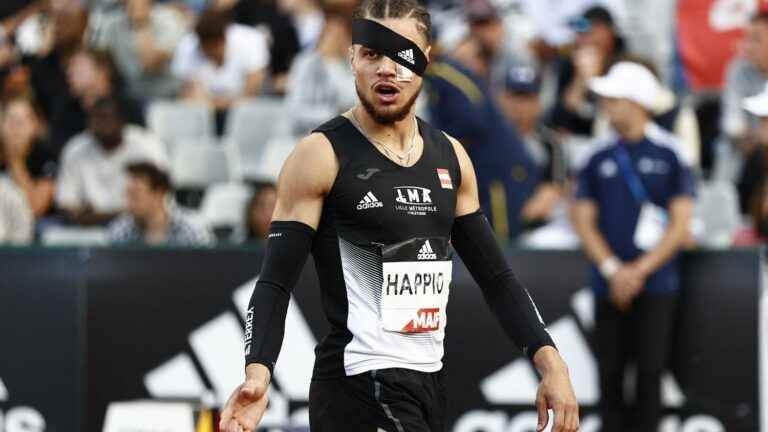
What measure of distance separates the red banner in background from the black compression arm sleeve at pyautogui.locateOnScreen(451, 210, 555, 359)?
7.31 meters

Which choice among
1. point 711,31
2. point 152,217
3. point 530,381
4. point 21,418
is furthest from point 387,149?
point 711,31

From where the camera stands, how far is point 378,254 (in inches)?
196

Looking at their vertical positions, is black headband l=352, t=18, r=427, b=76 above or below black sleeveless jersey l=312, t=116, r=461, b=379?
above

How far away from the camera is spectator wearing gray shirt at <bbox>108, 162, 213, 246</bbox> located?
33.4 ft

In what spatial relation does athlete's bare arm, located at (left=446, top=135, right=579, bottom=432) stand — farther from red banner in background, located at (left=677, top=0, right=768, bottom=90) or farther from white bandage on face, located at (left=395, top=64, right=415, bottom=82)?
red banner in background, located at (left=677, top=0, right=768, bottom=90)

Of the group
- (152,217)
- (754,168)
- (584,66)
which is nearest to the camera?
(152,217)

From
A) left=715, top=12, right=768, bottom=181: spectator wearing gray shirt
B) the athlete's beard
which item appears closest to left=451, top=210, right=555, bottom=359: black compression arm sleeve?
the athlete's beard

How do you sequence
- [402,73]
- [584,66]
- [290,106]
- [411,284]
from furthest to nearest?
[584,66], [290,106], [411,284], [402,73]

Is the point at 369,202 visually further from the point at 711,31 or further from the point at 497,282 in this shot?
the point at 711,31

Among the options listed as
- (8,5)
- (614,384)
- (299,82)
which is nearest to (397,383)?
(614,384)

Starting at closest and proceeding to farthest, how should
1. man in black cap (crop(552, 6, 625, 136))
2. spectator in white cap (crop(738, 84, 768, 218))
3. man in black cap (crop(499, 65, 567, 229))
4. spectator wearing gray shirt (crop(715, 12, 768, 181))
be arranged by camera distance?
1. spectator in white cap (crop(738, 84, 768, 218))
2. spectator wearing gray shirt (crop(715, 12, 768, 181))
3. man in black cap (crop(499, 65, 567, 229))
4. man in black cap (crop(552, 6, 625, 136))

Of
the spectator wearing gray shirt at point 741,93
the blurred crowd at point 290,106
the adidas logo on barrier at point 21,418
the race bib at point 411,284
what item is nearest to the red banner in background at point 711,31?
the blurred crowd at point 290,106

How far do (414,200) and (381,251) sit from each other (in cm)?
20

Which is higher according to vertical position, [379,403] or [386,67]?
[386,67]
